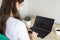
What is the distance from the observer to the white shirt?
1154 mm

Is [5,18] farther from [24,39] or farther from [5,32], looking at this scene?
[24,39]

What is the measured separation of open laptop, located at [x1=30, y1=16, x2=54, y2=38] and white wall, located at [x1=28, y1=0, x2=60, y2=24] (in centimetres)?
28

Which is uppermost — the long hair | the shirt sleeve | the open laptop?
the long hair

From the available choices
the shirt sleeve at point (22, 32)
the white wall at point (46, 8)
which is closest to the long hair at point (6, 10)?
the shirt sleeve at point (22, 32)

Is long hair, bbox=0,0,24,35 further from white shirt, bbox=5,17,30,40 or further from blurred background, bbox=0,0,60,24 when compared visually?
blurred background, bbox=0,0,60,24

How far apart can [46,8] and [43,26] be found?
1.25 ft

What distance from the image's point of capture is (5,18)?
119cm

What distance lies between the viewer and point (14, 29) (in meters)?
1.15

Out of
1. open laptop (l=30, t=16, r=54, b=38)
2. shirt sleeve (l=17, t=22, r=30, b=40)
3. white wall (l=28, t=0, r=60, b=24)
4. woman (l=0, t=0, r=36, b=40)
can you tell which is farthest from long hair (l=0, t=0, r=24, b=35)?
white wall (l=28, t=0, r=60, b=24)

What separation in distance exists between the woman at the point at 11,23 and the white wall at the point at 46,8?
36.8 inches

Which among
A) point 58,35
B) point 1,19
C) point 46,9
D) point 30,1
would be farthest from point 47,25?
point 1,19

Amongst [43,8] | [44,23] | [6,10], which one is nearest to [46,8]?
[43,8]

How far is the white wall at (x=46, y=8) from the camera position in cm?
206

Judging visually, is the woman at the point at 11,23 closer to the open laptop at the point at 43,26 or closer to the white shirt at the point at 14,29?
the white shirt at the point at 14,29
